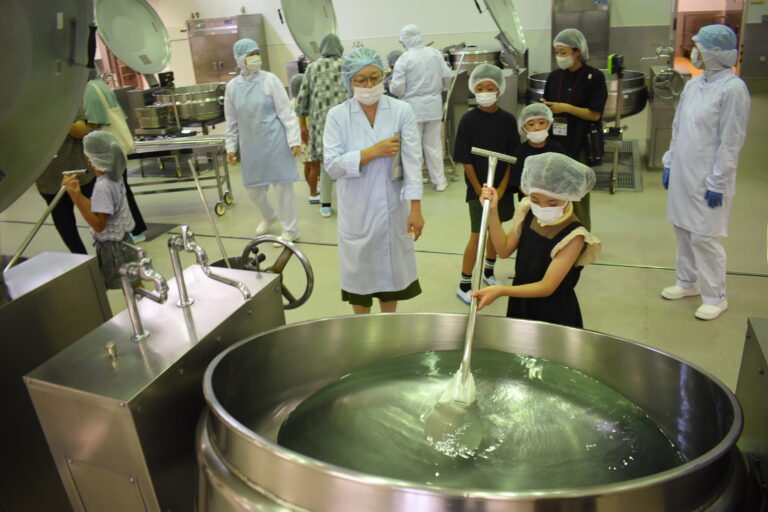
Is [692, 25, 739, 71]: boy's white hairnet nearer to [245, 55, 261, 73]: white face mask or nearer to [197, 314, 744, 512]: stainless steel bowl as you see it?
[197, 314, 744, 512]: stainless steel bowl

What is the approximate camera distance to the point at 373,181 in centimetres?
220

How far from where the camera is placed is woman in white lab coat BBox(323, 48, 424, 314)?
7.02 ft

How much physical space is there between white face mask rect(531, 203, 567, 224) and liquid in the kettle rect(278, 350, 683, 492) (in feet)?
1.65

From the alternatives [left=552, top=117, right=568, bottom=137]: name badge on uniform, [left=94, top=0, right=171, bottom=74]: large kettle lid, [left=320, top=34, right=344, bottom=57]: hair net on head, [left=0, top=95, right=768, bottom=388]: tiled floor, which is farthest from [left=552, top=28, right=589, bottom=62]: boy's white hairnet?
[left=94, top=0, right=171, bottom=74]: large kettle lid

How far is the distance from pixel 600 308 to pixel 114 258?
7.06ft

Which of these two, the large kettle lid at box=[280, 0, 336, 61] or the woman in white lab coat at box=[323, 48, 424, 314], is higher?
the large kettle lid at box=[280, 0, 336, 61]

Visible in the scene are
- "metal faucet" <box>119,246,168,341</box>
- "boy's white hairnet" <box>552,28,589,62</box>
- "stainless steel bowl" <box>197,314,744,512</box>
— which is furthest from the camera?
"boy's white hairnet" <box>552,28,589,62</box>

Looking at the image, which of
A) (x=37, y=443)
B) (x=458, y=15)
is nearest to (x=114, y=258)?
(x=37, y=443)

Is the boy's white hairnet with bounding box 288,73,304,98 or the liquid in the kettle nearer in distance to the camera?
the liquid in the kettle

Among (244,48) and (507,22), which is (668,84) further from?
(244,48)

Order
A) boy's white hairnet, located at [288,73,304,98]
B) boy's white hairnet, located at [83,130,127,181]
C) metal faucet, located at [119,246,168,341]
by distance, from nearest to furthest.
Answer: metal faucet, located at [119,246,168,341]
boy's white hairnet, located at [83,130,127,181]
boy's white hairnet, located at [288,73,304,98]

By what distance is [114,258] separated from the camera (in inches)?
103

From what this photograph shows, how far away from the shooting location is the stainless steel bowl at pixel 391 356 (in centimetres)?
88

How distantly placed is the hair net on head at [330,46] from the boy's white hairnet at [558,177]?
8.49 ft
